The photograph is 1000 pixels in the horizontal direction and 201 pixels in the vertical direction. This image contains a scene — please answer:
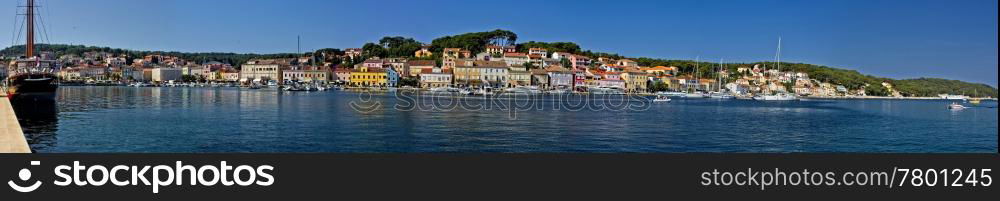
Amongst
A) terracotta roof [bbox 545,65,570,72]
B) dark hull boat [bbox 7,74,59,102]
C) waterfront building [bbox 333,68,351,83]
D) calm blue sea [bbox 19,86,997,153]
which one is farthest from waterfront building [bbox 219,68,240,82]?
calm blue sea [bbox 19,86,997,153]

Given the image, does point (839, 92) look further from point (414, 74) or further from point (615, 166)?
point (615, 166)

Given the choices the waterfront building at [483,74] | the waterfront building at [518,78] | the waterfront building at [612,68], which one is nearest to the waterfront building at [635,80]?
the waterfront building at [612,68]

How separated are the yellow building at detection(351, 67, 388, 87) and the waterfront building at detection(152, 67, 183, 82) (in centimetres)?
2383

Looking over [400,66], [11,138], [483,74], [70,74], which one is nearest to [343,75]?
[400,66]

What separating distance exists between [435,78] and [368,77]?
643 cm

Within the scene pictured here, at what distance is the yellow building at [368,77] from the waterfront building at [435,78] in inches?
143

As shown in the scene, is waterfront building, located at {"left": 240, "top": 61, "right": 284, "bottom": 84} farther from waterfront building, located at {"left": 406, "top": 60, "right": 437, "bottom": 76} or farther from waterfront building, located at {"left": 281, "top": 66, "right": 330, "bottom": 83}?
waterfront building, located at {"left": 406, "top": 60, "right": 437, "bottom": 76}

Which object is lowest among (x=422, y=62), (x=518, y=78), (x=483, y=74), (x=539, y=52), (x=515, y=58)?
(x=518, y=78)

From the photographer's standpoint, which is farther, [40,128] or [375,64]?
[375,64]

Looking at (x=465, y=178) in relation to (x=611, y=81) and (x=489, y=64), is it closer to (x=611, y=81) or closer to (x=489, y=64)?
(x=489, y=64)

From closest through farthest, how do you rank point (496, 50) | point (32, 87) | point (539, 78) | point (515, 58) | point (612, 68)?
point (32, 87) < point (539, 78) < point (515, 58) < point (612, 68) < point (496, 50)

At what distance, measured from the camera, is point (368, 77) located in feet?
191

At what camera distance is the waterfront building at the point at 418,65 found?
194ft

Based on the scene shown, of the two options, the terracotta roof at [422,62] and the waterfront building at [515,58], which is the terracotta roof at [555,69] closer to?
the waterfront building at [515,58]
